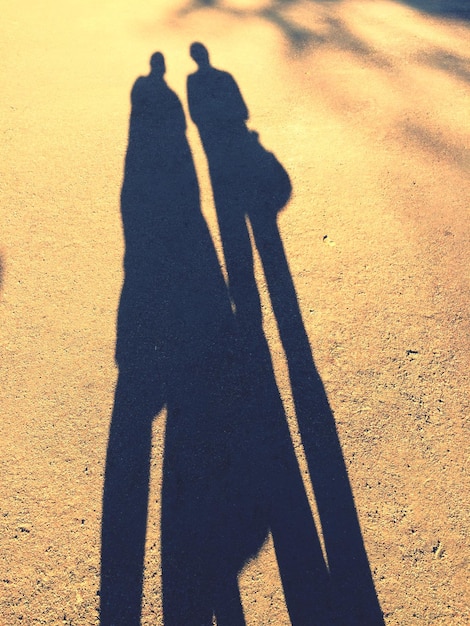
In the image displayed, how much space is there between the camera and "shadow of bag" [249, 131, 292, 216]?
506 cm

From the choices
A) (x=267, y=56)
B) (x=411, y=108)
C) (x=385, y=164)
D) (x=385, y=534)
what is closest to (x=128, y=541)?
(x=385, y=534)

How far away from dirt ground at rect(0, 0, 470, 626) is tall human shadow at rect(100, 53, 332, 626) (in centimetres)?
11

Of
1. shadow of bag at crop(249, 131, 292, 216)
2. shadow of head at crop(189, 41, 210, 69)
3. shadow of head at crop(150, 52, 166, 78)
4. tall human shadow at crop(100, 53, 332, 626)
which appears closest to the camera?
tall human shadow at crop(100, 53, 332, 626)

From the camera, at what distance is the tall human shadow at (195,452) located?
292 cm

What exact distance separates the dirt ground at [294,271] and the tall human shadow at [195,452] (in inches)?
4.2

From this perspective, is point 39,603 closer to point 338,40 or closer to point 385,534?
point 385,534

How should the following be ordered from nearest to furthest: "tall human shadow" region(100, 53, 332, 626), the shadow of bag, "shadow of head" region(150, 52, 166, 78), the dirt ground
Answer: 1. "tall human shadow" region(100, 53, 332, 626)
2. the dirt ground
3. the shadow of bag
4. "shadow of head" region(150, 52, 166, 78)

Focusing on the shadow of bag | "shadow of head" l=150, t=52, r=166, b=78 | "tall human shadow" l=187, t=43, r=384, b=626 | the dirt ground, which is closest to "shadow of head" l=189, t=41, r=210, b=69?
"tall human shadow" l=187, t=43, r=384, b=626

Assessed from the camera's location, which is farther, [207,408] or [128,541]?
[207,408]

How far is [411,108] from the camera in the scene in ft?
21.0

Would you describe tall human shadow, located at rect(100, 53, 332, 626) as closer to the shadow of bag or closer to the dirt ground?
the dirt ground

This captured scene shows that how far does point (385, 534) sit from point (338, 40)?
830cm

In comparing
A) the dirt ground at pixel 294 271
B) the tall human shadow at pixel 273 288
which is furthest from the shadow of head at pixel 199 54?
the dirt ground at pixel 294 271

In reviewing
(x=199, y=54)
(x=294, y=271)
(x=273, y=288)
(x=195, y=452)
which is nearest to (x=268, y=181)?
(x=294, y=271)
